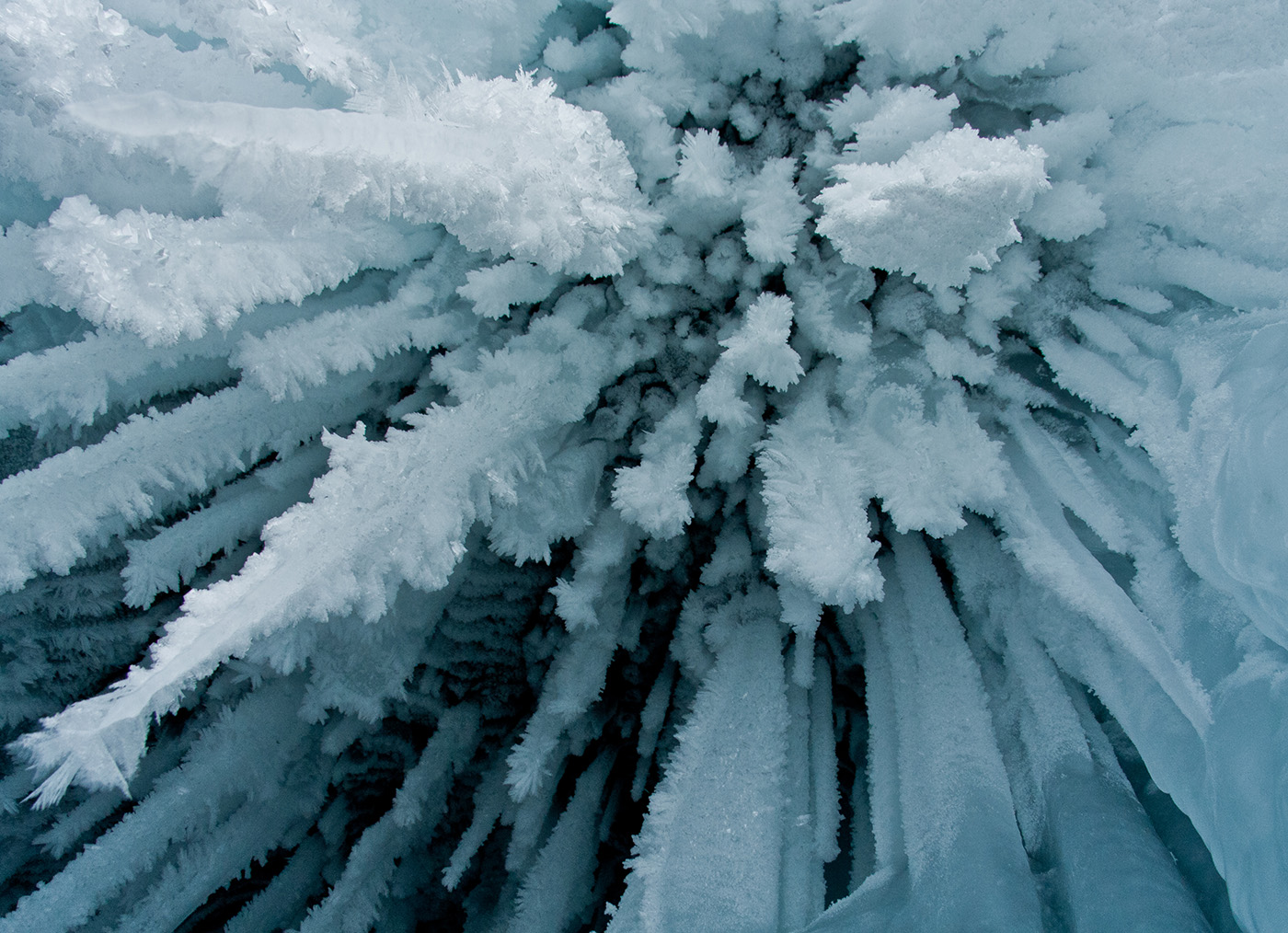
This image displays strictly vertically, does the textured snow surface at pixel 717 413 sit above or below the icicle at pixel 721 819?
above

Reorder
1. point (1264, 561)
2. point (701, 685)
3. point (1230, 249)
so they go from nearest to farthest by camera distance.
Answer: point (1264, 561)
point (1230, 249)
point (701, 685)

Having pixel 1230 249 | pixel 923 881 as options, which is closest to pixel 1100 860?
pixel 923 881

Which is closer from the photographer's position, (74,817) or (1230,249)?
(1230,249)

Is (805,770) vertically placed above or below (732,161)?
below

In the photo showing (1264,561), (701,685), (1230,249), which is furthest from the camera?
(701,685)

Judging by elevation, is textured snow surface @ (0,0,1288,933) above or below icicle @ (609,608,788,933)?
above

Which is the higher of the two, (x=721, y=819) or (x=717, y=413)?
(x=717, y=413)

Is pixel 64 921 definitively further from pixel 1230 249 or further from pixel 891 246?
pixel 1230 249

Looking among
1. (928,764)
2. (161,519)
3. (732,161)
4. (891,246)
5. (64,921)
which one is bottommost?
(64,921)
